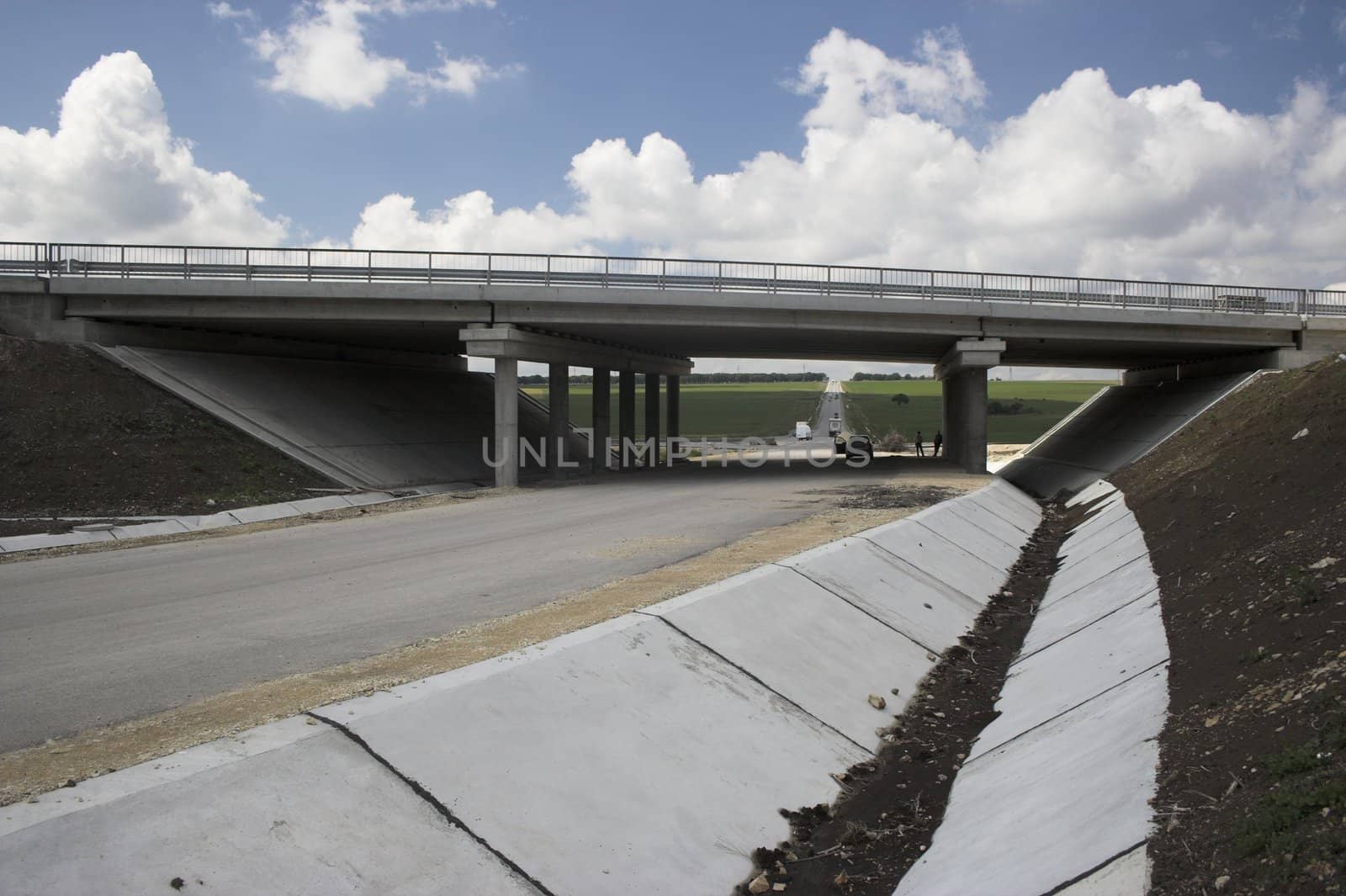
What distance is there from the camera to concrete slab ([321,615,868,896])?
571cm

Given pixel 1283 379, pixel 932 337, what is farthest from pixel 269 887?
pixel 932 337

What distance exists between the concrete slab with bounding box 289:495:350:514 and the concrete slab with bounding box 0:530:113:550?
4.93 meters

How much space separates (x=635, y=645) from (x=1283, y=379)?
85.2ft

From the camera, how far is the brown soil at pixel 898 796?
259 inches

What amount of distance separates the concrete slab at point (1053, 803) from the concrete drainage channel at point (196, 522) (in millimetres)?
16335

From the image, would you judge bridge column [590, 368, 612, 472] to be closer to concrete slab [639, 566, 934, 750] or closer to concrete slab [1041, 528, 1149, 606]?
concrete slab [1041, 528, 1149, 606]

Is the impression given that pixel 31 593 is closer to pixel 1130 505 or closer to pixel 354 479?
pixel 354 479

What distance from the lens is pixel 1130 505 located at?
67.5 feet

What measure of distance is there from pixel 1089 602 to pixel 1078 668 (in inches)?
148

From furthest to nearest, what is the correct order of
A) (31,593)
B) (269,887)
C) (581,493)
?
(581,493)
(31,593)
(269,887)

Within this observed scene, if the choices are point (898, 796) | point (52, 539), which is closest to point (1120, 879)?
point (898, 796)

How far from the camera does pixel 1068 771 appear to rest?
271 inches

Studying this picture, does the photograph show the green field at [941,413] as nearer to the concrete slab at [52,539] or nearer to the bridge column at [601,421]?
the bridge column at [601,421]

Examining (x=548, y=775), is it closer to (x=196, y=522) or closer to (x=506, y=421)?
(x=196, y=522)
